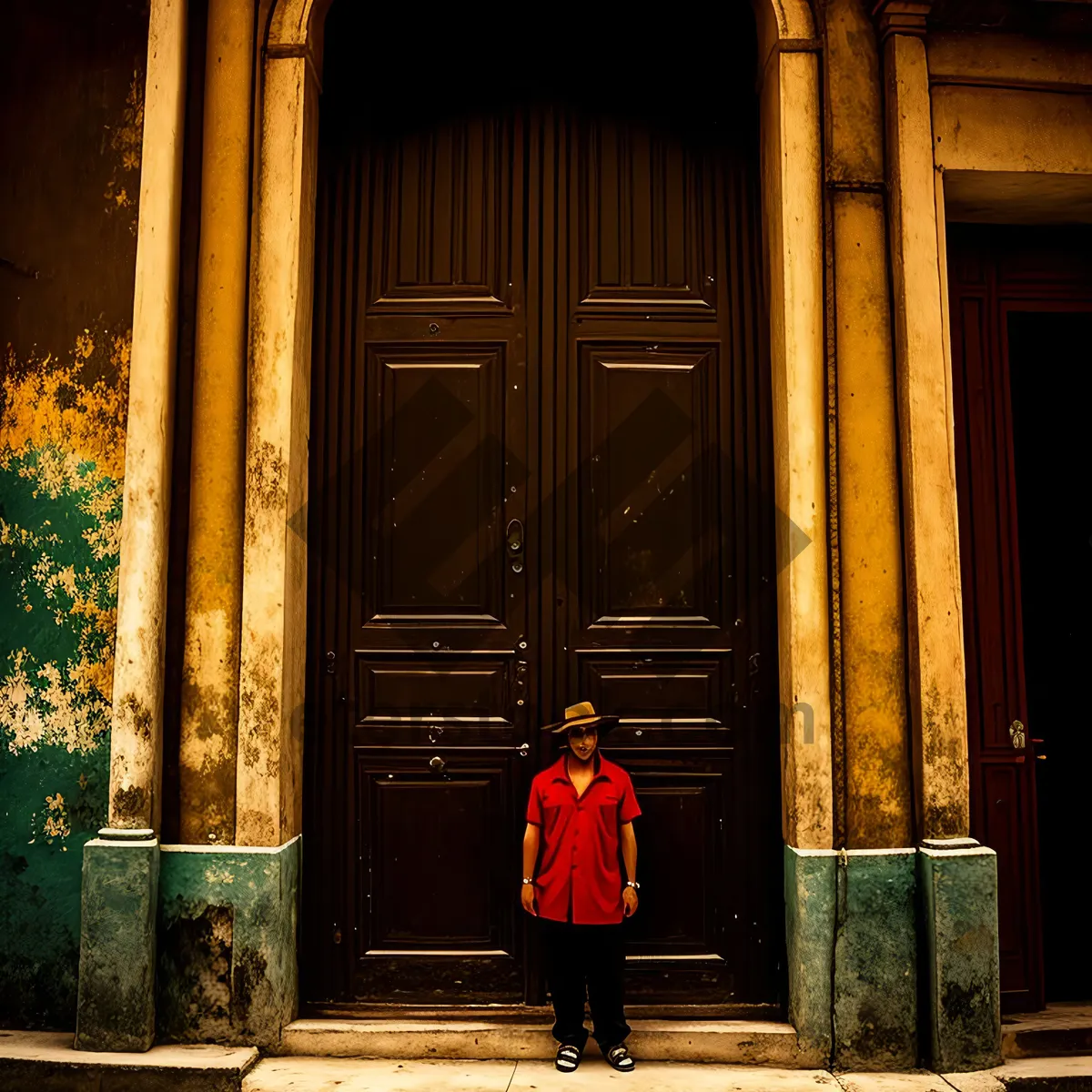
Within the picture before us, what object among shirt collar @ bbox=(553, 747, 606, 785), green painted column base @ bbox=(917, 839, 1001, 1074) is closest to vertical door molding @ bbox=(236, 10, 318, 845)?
shirt collar @ bbox=(553, 747, 606, 785)

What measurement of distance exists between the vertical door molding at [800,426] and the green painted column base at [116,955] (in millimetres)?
2767

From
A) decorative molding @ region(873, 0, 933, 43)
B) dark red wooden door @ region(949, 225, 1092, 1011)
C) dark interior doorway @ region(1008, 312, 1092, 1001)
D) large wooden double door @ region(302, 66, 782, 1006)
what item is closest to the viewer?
decorative molding @ region(873, 0, 933, 43)

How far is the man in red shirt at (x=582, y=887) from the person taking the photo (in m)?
4.13

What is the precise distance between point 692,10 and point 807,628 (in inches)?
126

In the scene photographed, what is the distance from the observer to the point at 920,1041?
4191 millimetres

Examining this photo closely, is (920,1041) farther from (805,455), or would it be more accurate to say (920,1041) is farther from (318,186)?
(318,186)

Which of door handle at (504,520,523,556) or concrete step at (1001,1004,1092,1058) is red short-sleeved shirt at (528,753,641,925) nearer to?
door handle at (504,520,523,556)

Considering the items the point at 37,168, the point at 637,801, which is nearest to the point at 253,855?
the point at 637,801

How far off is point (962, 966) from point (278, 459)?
3599mm

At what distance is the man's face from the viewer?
4.20 meters

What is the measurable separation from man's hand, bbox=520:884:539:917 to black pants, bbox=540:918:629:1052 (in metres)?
0.06

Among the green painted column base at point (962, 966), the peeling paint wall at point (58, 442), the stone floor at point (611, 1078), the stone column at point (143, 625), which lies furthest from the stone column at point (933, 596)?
the peeling paint wall at point (58, 442)

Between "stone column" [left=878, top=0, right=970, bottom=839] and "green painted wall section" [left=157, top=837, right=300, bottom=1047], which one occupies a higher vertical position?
"stone column" [left=878, top=0, right=970, bottom=839]

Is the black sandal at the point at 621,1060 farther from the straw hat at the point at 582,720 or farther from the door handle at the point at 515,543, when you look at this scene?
the door handle at the point at 515,543
